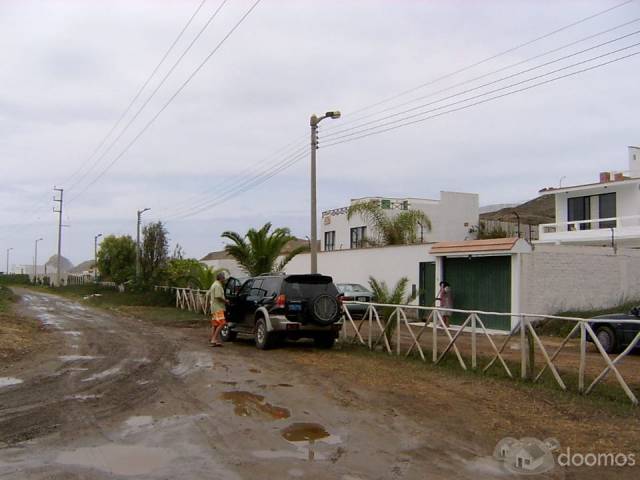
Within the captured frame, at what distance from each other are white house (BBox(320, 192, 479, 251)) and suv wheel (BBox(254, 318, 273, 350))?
2294cm

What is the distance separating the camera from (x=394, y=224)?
32656mm

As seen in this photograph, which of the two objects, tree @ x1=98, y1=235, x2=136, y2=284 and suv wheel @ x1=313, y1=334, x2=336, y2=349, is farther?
tree @ x1=98, y1=235, x2=136, y2=284

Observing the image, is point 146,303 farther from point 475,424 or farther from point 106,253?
point 106,253

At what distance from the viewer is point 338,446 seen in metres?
6.41

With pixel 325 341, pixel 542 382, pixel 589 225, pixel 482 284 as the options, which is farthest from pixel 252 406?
pixel 589 225

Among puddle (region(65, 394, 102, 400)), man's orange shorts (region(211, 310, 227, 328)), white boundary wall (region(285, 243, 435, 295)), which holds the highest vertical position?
white boundary wall (region(285, 243, 435, 295))

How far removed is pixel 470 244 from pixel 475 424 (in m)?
13.1

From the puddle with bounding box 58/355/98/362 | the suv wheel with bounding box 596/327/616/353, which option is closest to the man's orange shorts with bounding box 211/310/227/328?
the puddle with bounding box 58/355/98/362

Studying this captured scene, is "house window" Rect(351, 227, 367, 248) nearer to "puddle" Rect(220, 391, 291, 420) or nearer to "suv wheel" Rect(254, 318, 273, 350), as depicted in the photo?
"suv wheel" Rect(254, 318, 273, 350)

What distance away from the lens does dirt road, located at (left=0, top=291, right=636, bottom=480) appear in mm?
5664

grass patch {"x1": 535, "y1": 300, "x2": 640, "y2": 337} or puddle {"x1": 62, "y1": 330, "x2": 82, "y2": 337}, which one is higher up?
grass patch {"x1": 535, "y1": 300, "x2": 640, "y2": 337}

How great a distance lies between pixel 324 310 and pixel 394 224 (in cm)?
1948

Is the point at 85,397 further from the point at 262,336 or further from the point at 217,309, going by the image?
the point at 217,309

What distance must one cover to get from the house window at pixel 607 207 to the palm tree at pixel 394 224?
8.80 m
